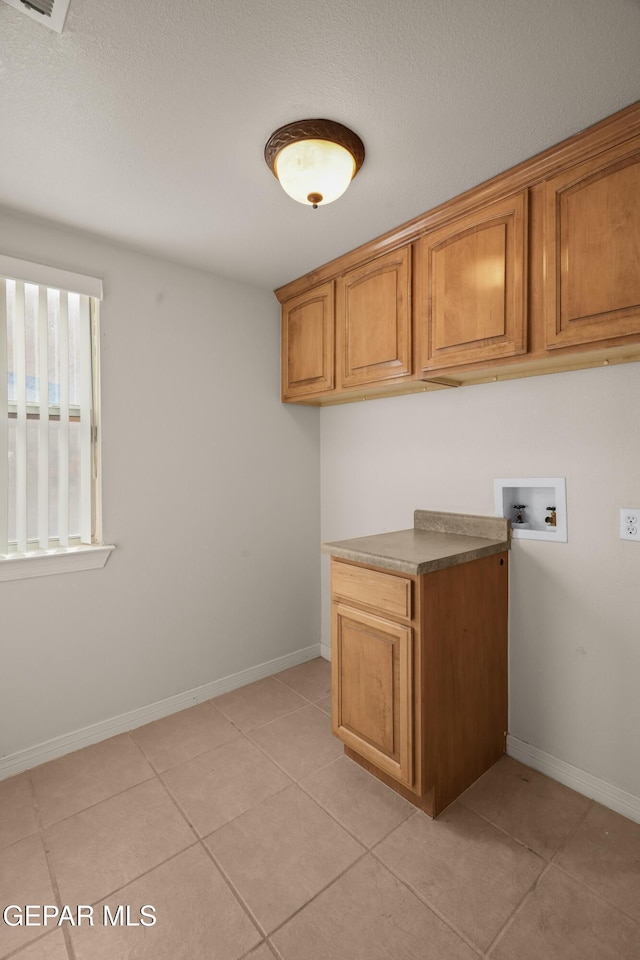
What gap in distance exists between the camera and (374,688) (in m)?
1.90

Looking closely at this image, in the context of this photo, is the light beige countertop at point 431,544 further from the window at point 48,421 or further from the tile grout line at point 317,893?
the window at point 48,421

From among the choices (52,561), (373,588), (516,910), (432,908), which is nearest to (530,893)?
(516,910)

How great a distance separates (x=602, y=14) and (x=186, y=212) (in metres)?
1.53

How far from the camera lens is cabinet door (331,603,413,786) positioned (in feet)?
5.79

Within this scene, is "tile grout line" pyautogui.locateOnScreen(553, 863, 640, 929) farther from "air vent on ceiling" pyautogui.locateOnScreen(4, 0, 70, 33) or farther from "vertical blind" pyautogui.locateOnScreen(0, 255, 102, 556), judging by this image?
"air vent on ceiling" pyautogui.locateOnScreen(4, 0, 70, 33)

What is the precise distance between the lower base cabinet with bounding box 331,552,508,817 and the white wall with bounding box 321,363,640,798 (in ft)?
0.46

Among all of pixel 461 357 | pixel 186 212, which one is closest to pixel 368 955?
pixel 461 357

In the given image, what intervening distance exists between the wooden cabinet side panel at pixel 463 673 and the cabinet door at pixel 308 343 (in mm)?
1296

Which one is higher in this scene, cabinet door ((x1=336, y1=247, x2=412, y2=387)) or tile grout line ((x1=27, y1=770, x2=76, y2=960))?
cabinet door ((x1=336, y1=247, x2=412, y2=387))

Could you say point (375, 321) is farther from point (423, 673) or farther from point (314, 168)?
point (423, 673)

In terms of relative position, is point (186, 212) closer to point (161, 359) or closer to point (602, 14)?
point (161, 359)

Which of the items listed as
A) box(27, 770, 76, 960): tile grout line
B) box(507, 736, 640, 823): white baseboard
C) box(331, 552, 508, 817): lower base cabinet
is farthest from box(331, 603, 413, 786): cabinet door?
box(27, 770, 76, 960): tile grout line

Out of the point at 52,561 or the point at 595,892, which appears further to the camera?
the point at 52,561

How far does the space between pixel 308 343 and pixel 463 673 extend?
1.92 meters
